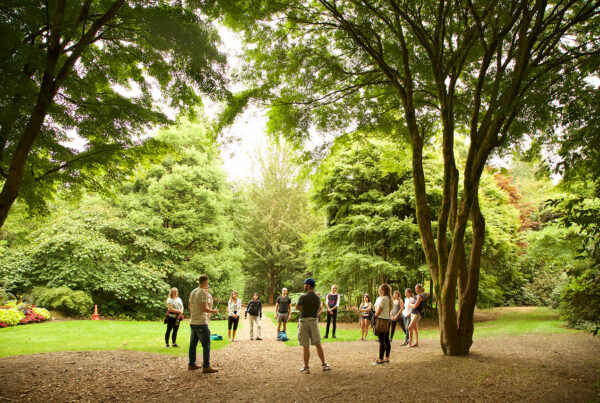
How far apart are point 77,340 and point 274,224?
22993 mm

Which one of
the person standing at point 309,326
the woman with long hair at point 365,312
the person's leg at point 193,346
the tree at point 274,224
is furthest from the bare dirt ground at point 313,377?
the tree at point 274,224

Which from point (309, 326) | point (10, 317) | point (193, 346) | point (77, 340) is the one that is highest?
point (309, 326)

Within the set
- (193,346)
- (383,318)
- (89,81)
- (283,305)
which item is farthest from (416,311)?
(89,81)

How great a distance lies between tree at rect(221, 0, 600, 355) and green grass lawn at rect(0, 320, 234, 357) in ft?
22.0

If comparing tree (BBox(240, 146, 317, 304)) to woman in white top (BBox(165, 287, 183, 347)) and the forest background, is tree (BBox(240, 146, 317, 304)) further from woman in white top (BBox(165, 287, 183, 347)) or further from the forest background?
woman in white top (BBox(165, 287, 183, 347))

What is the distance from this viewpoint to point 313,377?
5723 mm

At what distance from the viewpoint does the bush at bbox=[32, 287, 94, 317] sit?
573 inches

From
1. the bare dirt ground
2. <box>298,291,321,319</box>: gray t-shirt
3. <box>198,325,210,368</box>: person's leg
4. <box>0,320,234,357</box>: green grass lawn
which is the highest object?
<box>298,291,321,319</box>: gray t-shirt

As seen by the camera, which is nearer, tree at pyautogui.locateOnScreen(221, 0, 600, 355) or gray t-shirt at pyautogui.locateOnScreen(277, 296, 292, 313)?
tree at pyautogui.locateOnScreen(221, 0, 600, 355)

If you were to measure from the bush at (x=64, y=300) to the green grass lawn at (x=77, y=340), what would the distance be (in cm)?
233

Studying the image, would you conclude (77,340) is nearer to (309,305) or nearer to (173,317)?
(173,317)

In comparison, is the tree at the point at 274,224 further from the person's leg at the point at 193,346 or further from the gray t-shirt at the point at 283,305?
the person's leg at the point at 193,346

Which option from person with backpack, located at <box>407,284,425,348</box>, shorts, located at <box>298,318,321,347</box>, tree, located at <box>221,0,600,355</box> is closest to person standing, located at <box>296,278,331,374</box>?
shorts, located at <box>298,318,321,347</box>

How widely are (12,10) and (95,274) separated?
14.5 meters
